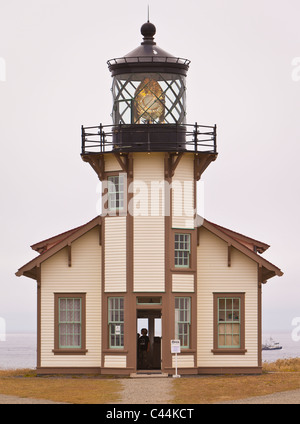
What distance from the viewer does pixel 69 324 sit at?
147 ft

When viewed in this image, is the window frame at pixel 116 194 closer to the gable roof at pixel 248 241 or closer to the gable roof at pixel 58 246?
the gable roof at pixel 58 246

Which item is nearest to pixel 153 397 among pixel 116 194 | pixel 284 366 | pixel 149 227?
pixel 149 227

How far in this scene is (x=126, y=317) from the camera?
43500mm

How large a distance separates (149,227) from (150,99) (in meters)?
4.32

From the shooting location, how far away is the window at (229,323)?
147 ft

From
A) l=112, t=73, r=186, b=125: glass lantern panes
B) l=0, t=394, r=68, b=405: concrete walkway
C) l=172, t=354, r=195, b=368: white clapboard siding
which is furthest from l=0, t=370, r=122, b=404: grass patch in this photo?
l=112, t=73, r=186, b=125: glass lantern panes

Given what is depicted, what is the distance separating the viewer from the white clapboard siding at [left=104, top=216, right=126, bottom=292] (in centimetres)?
4353

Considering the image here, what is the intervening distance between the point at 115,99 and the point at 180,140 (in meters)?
2.70

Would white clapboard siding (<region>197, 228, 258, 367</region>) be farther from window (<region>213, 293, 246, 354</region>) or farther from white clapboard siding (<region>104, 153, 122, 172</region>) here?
white clapboard siding (<region>104, 153, 122, 172</region>)

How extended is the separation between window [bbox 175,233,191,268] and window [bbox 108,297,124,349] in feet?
7.81

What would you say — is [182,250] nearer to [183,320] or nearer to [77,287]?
[183,320]
